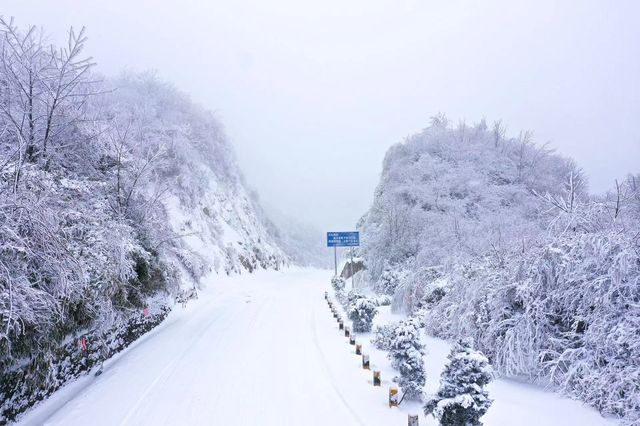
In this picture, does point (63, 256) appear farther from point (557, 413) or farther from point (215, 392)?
point (557, 413)

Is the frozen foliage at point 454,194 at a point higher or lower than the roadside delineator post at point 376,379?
higher

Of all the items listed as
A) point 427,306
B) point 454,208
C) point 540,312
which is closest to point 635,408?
point 540,312

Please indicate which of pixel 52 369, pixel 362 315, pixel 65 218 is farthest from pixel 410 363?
pixel 65 218

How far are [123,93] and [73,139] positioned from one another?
1095 inches

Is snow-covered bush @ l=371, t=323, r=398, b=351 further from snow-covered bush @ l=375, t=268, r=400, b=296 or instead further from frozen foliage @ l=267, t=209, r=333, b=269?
frozen foliage @ l=267, t=209, r=333, b=269

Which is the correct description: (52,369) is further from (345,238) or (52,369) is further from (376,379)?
(345,238)

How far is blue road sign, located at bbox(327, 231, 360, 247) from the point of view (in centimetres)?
2425

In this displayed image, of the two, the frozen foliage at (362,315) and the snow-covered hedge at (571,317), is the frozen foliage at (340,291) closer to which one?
the frozen foliage at (362,315)

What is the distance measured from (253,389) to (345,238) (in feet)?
56.0

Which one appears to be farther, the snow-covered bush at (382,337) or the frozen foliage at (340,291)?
the frozen foliage at (340,291)

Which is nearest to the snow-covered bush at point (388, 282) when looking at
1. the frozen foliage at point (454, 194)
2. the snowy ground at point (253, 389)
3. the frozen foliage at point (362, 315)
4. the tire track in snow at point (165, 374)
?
the frozen foliage at point (454, 194)

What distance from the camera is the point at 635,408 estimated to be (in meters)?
5.60

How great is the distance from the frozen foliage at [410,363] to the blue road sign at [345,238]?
1579 cm

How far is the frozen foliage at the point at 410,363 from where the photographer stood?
774cm
